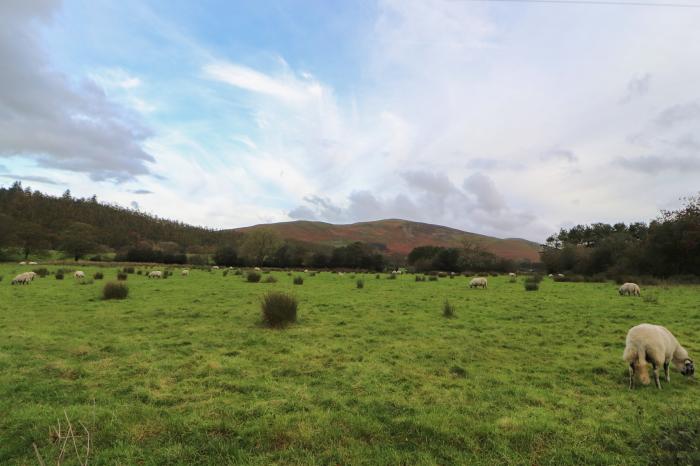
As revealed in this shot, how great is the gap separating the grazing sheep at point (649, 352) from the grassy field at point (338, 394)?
9.5 inches

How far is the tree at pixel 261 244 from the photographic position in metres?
77.1

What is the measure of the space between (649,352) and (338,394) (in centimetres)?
564

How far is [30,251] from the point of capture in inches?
2591

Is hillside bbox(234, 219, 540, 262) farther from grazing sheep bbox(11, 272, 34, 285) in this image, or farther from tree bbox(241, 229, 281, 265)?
grazing sheep bbox(11, 272, 34, 285)

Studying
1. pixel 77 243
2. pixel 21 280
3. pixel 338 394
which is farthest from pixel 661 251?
pixel 77 243

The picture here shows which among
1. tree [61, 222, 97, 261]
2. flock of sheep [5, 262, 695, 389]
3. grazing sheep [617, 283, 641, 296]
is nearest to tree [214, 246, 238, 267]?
tree [61, 222, 97, 261]

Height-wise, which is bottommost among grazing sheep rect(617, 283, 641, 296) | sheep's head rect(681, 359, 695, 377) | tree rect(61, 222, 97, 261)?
sheep's head rect(681, 359, 695, 377)

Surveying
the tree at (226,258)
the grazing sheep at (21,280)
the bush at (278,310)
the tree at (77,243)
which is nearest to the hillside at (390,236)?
the tree at (226,258)

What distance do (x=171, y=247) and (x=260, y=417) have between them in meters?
105

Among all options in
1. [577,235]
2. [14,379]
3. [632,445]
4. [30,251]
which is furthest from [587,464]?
[577,235]

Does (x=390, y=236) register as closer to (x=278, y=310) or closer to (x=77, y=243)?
(x=77, y=243)

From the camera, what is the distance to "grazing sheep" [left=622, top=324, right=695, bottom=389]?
637 cm

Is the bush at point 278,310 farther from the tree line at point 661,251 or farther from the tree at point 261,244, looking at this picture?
the tree at point 261,244

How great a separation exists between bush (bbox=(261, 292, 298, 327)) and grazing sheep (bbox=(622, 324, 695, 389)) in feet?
29.1
